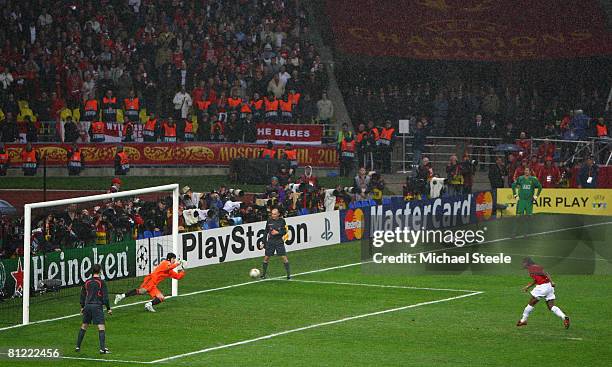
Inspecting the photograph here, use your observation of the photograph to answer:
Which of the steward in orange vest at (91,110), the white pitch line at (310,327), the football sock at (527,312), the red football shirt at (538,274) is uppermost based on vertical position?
the steward in orange vest at (91,110)

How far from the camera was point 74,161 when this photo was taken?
140 feet

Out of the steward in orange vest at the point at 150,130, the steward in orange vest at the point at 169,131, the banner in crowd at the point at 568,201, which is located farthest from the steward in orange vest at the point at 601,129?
the steward in orange vest at the point at 150,130

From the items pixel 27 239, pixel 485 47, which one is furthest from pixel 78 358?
pixel 485 47

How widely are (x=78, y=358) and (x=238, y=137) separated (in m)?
24.0

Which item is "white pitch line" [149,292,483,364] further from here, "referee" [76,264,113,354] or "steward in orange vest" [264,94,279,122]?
"steward in orange vest" [264,94,279,122]

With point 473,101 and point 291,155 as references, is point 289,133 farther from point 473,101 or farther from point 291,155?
point 473,101

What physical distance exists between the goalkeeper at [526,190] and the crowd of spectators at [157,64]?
32.8ft

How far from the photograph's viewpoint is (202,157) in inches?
1750

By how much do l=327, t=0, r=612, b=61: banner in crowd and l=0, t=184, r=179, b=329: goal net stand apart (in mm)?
20137

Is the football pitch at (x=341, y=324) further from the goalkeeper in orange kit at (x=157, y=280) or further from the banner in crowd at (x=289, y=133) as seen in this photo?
the banner in crowd at (x=289, y=133)

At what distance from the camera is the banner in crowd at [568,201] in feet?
135

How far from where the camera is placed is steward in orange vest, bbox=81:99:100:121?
145 feet

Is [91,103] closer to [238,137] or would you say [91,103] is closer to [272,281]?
[238,137]

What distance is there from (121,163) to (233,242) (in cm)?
1022
